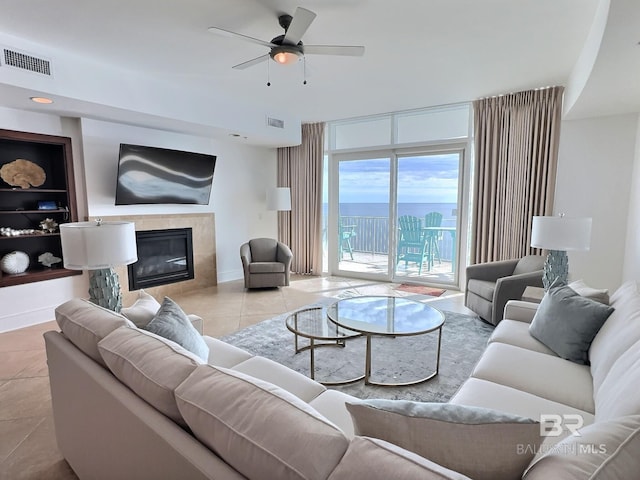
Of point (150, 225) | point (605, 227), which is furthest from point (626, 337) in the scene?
point (150, 225)

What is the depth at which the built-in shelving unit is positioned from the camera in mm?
3816

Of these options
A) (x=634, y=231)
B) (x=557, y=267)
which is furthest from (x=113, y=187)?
(x=634, y=231)

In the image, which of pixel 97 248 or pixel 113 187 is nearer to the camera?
pixel 97 248

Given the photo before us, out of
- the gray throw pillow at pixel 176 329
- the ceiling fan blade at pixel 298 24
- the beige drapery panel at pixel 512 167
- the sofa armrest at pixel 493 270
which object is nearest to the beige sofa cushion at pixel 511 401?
the gray throw pillow at pixel 176 329

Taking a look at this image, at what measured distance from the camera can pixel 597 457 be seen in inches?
Result: 29.2

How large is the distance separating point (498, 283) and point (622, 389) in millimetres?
2411

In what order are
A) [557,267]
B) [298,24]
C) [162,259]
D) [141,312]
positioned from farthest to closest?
[162,259] < [557,267] < [298,24] < [141,312]

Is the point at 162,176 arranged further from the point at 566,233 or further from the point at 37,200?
the point at 566,233

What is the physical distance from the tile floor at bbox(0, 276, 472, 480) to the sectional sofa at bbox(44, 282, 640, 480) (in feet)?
1.08

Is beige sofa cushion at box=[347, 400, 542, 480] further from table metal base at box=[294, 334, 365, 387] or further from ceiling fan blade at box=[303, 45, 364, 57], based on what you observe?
ceiling fan blade at box=[303, 45, 364, 57]

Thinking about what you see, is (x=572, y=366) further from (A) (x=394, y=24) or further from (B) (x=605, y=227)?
(B) (x=605, y=227)

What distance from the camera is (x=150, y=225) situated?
192 inches

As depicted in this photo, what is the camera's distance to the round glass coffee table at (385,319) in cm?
256

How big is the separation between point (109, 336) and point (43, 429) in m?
1.34
